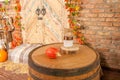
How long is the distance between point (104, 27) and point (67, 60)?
1.46m

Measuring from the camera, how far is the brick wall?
9.66 ft

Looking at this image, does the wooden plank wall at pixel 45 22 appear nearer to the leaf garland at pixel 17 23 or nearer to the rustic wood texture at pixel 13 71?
the leaf garland at pixel 17 23

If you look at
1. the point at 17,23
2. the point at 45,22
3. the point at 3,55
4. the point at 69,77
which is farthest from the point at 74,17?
the point at 69,77

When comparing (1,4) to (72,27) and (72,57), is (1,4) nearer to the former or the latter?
(72,27)

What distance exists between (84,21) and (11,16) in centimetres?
190

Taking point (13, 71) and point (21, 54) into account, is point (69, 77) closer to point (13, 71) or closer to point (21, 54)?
point (13, 71)

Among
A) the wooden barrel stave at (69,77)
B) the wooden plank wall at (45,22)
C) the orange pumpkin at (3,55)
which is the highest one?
the wooden plank wall at (45,22)

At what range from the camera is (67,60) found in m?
1.87

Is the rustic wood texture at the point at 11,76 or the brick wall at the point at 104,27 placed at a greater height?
the brick wall at the point at 104,27

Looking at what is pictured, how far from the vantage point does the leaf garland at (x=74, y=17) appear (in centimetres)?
319

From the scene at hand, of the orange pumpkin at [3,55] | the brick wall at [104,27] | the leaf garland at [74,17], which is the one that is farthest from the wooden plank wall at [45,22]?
the orange pumpkin at [3,55]

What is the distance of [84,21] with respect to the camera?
3201 mm

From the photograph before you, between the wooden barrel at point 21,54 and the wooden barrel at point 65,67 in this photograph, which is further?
the wooden barrel at point 21,54

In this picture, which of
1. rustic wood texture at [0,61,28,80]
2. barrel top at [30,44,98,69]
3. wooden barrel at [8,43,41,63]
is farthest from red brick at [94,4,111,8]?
rustic wood texture at [0,61,28,80]
